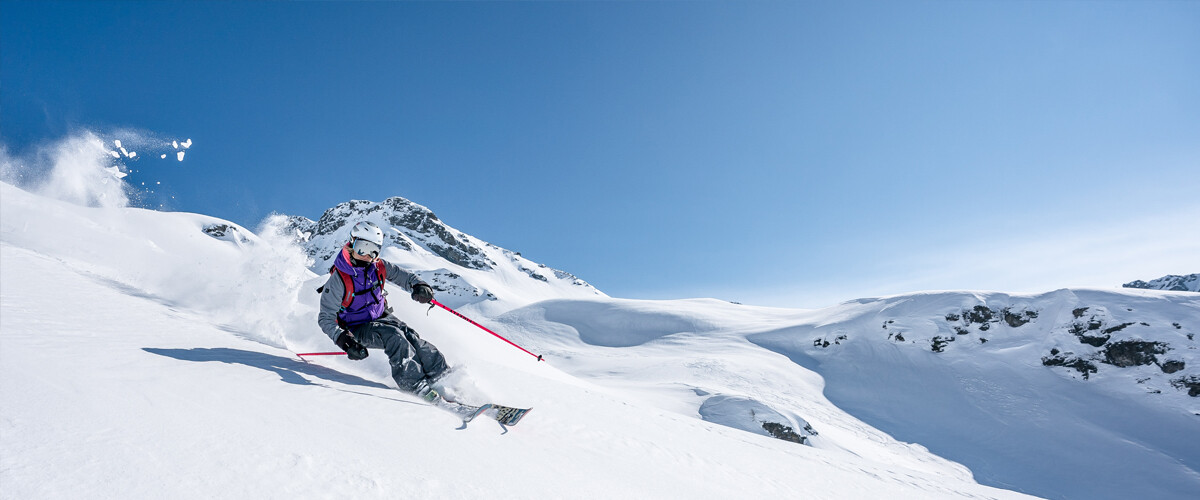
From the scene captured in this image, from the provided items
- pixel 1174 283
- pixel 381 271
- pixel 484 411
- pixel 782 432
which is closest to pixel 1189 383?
pixel 782 432

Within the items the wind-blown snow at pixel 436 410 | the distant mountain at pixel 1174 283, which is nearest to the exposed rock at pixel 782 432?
the wind-blown snow at pixel 436 410

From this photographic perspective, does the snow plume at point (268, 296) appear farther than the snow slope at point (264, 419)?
Yes

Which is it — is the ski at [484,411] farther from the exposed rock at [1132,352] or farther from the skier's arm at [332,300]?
the exposed rock at [1132,352]

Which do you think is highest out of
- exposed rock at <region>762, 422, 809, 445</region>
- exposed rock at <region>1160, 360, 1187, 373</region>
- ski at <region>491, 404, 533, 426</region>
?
ski at <region>491, 404, 533, 426</region>

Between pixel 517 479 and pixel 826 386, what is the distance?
85.1 ft

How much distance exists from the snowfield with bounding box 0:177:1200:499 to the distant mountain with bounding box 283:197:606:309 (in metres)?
51.7

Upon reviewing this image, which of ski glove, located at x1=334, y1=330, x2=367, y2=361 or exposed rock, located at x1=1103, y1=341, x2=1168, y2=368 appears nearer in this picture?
ski glove, located at x1=334, y1=330, x2=367, y2=361

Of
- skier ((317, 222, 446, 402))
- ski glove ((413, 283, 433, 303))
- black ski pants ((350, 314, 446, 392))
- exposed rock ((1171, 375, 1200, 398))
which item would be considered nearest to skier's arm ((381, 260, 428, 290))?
ski glove ((413, 283, 433, 303))

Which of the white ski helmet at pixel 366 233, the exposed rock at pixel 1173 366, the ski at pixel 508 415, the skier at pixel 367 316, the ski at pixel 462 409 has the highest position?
the white ski helmet at pixel 366 233

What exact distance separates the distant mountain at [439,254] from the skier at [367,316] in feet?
190

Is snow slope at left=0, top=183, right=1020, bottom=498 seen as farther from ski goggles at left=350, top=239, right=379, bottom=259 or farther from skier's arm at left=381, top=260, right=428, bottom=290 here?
ski goggles at left=350, top=239, right=379, bottom=259

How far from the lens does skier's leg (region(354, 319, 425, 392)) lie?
14.8 ft

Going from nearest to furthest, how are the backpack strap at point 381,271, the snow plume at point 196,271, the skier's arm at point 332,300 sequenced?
the skier's arm at point 332,300 < the backpack strap at point 381,271 < the snow plume at point 196,271

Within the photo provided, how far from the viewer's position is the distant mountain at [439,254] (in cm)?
7406
